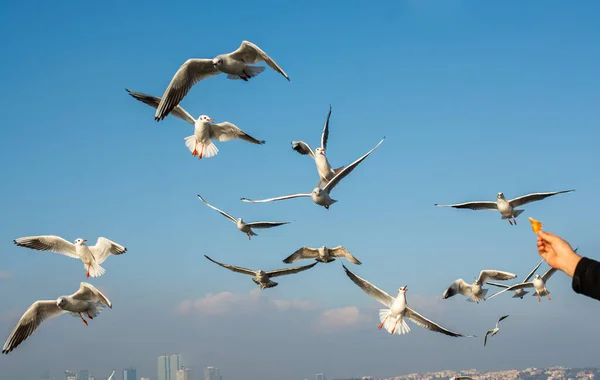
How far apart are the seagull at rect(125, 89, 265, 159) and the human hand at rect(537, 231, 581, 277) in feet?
45.2

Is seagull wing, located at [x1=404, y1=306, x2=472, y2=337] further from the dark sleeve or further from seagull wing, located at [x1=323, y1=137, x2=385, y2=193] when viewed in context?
the dark sleeve

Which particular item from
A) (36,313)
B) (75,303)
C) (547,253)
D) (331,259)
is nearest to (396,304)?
(331,259)

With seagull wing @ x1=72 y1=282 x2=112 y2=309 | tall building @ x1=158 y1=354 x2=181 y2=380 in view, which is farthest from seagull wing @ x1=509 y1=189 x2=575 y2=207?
tall building @ x1=158 y1=354 x2=181 y2=380

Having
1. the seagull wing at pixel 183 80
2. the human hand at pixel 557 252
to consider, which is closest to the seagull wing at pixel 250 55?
the seagull wing at pixel 183 80

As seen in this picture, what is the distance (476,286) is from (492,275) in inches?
28.5

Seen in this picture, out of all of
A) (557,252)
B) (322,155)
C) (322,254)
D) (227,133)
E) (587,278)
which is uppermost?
(227,133)

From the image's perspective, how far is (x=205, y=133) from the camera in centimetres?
1617

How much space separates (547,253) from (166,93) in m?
12.5

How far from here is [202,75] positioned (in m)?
14.5

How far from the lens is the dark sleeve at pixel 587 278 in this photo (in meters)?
2.10

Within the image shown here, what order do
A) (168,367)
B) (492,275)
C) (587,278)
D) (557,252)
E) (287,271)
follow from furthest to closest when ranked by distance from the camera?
(168,367) → (492,275) → (287,271) → (557,252) → (587,278)

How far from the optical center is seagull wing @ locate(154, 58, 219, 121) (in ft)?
46.2

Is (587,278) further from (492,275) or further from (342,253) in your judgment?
(492,275)

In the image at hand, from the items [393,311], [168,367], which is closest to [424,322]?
[393,311]
